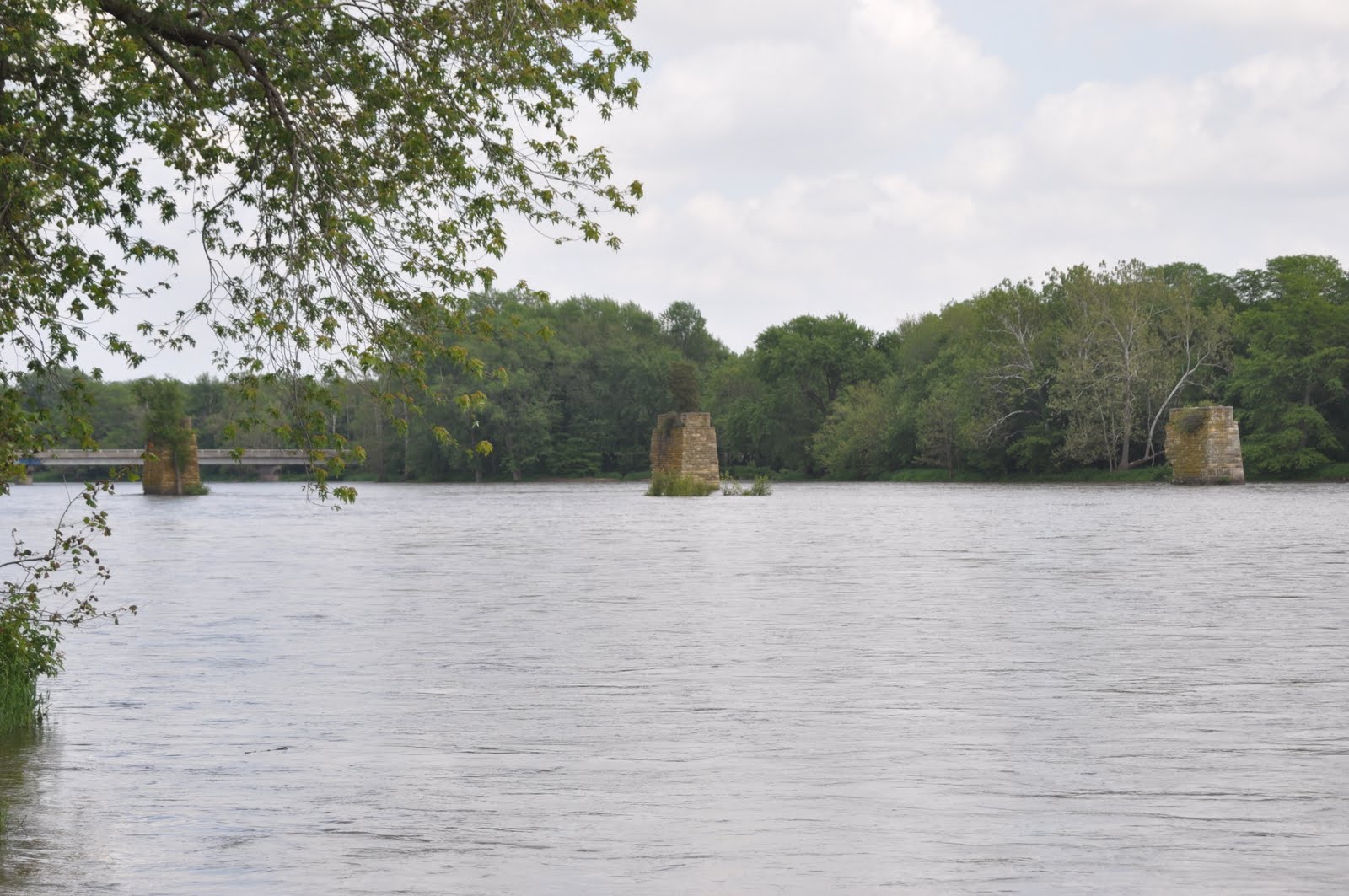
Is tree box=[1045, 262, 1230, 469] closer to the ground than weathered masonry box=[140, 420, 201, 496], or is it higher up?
higher up

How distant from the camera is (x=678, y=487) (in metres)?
77.6

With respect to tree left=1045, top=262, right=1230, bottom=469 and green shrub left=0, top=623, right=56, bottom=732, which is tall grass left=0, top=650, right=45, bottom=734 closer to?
green shrub left=0, top=623, right=56, bottom=732

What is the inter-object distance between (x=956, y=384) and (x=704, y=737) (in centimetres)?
8708

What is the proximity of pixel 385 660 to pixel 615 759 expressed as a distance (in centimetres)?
665

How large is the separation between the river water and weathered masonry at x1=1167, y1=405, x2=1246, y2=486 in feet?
167

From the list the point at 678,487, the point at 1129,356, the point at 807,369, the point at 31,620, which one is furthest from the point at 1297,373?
the point at 31,620

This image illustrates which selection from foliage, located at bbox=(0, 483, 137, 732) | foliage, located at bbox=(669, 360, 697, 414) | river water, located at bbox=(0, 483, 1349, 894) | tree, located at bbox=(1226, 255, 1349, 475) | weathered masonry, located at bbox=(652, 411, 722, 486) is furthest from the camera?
foliage, located at bbox=(669, 360, 697, 414)

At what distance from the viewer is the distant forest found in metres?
82.5

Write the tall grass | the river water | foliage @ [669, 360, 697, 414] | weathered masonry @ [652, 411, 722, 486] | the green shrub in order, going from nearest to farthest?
1. the river water
2. the green shrub
3. the tall grass
4. weathered masonry @ [652, 411, 722, 486]
5. foliage @ [669, 360, 697, 414]

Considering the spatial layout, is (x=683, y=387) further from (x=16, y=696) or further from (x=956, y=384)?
(x=16, y=696)

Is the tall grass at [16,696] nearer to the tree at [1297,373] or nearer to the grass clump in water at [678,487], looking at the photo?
the grass clump in water at [678,487]

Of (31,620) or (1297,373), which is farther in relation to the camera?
(1297,373)

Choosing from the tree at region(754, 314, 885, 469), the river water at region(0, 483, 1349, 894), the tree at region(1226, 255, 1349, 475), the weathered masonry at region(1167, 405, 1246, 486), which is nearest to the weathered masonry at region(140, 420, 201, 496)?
the tree at region(754, 314, 885, 469)

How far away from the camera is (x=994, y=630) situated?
756 inches
